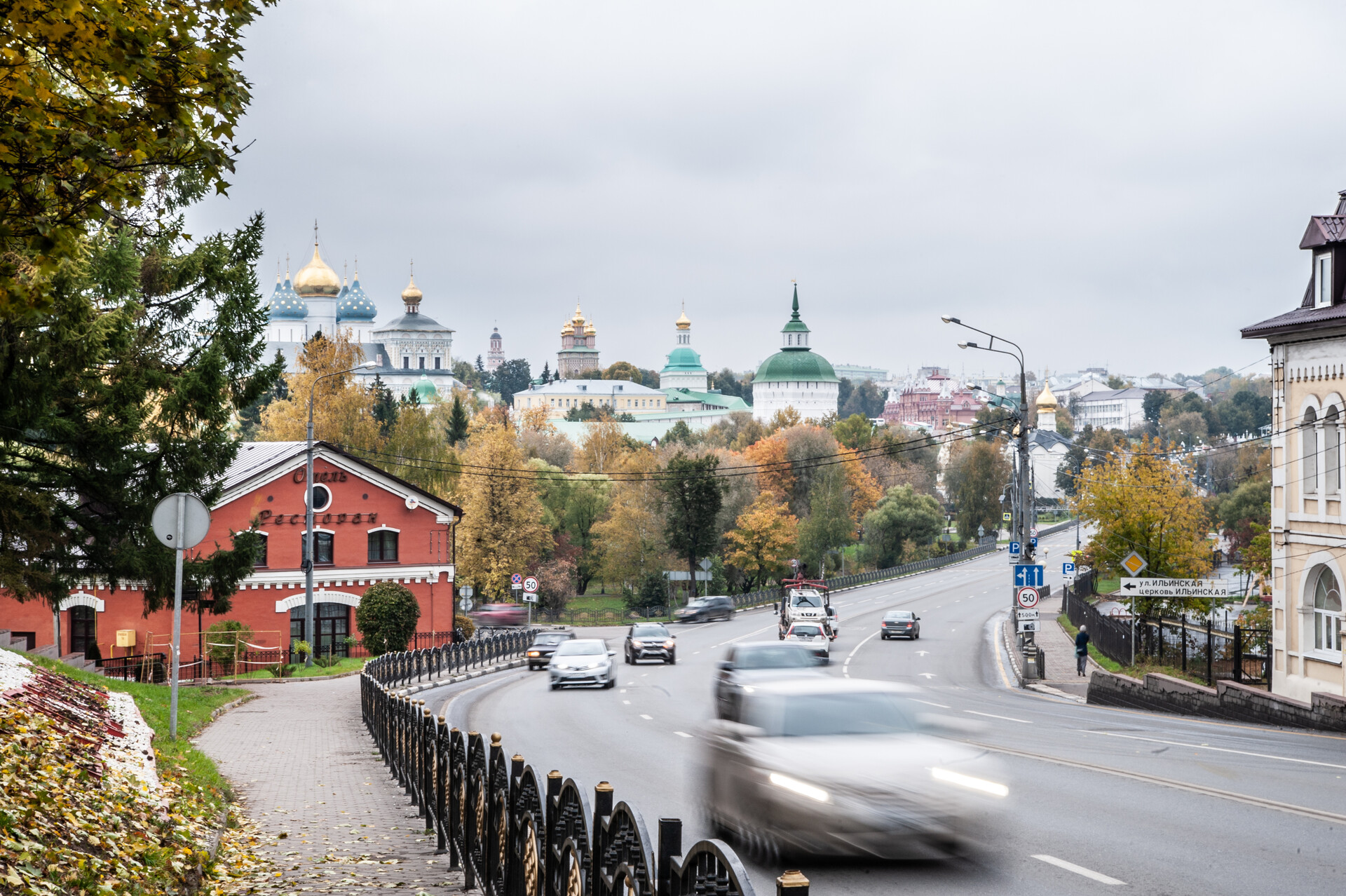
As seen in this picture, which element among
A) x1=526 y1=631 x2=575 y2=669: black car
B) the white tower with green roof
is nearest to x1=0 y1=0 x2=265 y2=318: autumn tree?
x1=526 y1=631 x2=575 y2=669: black car

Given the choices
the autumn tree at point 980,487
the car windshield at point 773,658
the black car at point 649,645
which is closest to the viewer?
the car windshield at point 773,658

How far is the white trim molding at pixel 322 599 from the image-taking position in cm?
4441

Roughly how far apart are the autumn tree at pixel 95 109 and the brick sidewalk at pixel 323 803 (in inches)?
195

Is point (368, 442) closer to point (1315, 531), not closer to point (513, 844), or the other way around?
point (1315, 531)

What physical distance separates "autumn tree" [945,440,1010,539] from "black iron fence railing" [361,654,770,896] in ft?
345

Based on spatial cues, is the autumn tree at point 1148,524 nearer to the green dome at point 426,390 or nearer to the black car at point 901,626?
the black car at point 901,626

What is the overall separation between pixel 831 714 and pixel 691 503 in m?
69.1

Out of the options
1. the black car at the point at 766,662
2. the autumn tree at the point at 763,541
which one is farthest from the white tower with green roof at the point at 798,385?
the black car at the point at 766,662

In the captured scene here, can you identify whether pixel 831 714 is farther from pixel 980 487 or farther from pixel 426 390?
pixel 426 390

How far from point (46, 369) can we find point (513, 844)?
16299mm

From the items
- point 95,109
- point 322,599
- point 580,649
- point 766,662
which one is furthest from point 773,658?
point 322,599

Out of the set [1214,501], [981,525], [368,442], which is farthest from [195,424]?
[981,525]

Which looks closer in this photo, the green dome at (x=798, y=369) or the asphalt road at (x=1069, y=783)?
the asphalt road at (x=1069, y=783)

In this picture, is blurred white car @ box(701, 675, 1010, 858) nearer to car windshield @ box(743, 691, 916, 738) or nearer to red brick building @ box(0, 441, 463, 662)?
car windshield @ box(743, 691, 916, 738)
